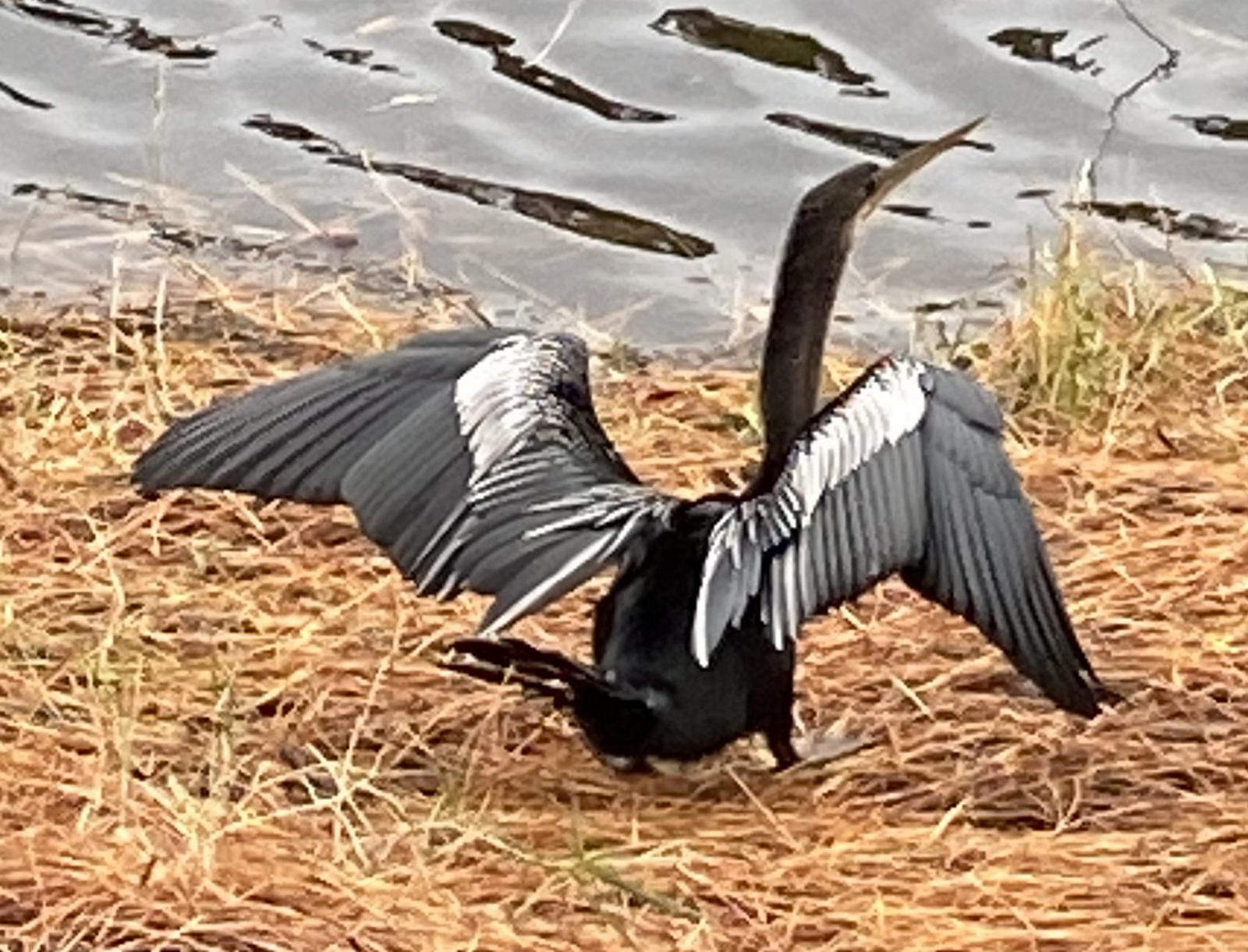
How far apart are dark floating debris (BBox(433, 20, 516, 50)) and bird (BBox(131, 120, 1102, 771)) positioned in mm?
4051

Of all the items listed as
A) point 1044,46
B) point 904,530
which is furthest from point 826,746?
point 1044,46

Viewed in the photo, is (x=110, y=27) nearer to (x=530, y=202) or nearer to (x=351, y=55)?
(x=351, y=55)

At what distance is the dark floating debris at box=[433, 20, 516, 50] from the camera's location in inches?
345

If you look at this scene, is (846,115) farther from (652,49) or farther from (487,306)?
(487,306)

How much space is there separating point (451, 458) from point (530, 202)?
12.1 feet

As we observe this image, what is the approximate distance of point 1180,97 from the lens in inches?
335

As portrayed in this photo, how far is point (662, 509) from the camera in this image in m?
4.42

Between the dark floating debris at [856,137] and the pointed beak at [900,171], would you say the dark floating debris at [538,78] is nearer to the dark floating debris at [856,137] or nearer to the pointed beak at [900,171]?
the dark floating debris at [856,137]

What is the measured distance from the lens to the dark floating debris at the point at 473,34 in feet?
28.7

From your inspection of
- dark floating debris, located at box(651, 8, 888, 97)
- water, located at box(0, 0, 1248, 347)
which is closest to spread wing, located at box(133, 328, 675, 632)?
water, located at box(0, 0, 1248, 347)

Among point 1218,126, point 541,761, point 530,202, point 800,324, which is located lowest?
point 530,202

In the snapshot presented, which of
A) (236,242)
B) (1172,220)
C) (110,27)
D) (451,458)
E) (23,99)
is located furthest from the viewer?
(110,27)

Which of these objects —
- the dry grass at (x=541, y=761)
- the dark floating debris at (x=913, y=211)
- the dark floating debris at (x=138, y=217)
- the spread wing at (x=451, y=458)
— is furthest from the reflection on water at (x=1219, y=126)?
the spread wing at (x=451, y=458)

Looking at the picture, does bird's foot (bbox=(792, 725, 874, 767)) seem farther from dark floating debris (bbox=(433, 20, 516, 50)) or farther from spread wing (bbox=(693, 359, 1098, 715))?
dark floating debris (bbox=(433, 20, 516, 50))
